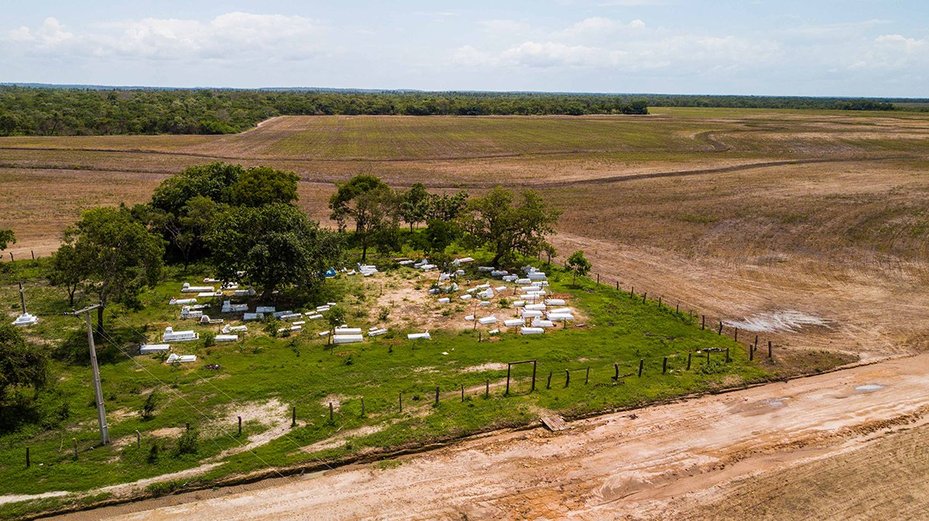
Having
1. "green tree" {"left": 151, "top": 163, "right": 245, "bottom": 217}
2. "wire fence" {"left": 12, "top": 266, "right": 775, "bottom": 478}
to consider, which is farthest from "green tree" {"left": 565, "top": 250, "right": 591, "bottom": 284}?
"green tree" {"left": 151, "top": 163, "right": 245, "bottom": 217}

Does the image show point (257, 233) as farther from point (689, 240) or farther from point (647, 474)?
point (689, 240)

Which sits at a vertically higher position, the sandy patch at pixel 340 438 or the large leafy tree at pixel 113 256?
the large leafy tree at pixel 113 256

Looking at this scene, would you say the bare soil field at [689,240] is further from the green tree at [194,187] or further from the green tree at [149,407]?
the green tree at [194,187]

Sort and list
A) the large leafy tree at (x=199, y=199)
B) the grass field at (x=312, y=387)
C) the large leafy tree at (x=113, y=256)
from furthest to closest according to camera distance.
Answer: the large leafy tree at (x=199, y=199) → the large leafy tree at (x=113, y=256) → the grass field at (x=312, y=387)

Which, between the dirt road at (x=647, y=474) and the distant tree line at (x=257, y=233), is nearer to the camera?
the dirt road at (x=647, y=474)

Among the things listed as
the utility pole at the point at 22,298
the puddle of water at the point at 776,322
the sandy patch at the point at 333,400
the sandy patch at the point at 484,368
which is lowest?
the sandy patch at the point at 333,400

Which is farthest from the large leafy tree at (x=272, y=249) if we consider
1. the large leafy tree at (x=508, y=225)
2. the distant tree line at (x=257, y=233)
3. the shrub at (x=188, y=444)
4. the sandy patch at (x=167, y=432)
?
the shrub at (x=188, y=444)
